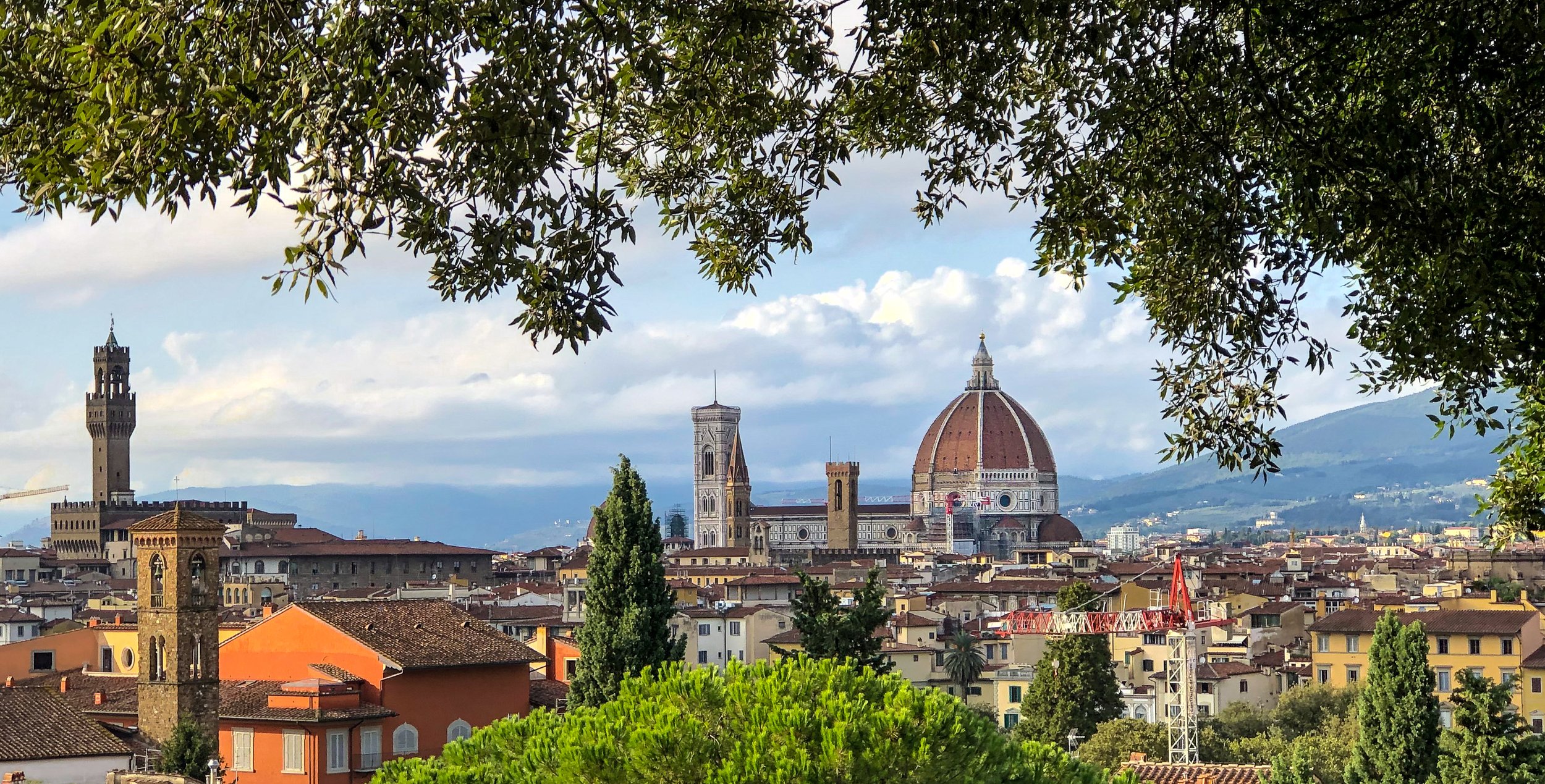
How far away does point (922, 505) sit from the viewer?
642ft

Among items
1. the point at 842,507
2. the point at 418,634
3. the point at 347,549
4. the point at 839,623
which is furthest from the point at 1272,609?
the point at 842,507

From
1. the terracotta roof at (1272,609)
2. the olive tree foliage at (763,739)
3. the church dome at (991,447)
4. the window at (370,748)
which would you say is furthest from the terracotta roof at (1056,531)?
the olive tree foliage at (763,739)

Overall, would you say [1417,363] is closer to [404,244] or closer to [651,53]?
[651,53]

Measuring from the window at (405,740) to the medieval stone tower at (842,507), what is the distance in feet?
422

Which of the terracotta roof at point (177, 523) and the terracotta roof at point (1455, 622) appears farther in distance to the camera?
the terracotta roof at point (1455, 622)

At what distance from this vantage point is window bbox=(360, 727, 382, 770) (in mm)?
28219

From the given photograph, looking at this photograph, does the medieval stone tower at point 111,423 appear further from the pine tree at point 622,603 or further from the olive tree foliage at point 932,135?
the olive tree foliage at point 932,135

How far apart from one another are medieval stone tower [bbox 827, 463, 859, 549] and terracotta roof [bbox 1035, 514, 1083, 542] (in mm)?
21327

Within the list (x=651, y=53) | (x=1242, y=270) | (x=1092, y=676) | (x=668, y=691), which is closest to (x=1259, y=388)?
(x=1242, y=270)

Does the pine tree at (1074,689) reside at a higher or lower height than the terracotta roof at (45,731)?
lower

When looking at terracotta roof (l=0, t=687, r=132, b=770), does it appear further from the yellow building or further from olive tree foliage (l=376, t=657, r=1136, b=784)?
the yellow building

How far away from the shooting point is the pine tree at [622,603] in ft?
85.8

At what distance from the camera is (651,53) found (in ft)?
18.1

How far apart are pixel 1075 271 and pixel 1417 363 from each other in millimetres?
1273
